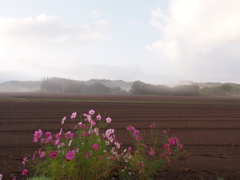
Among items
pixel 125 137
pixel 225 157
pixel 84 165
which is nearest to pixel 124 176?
pixel 84 165

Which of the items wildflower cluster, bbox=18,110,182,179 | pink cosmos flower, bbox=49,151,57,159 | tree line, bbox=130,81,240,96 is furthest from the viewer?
tree line, bbox=130,81,240,96

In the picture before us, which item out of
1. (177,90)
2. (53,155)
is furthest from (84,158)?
(177,90)

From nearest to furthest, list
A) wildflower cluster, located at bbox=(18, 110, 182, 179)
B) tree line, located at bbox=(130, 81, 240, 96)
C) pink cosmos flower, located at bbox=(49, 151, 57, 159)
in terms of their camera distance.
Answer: pink cosmos flower, located at bbox=(49, 151, 57, 159)
wildflower cluster, located at bbox=(18, 110, 182, 179)
tree line, located at bbox=(130, 81, 240, 96)

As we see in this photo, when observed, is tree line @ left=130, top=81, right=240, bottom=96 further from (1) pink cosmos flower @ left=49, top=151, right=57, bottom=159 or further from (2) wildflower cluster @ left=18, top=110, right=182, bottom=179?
(1) pink cosmos flower @ left=49, top=151, right=57, bottom=159

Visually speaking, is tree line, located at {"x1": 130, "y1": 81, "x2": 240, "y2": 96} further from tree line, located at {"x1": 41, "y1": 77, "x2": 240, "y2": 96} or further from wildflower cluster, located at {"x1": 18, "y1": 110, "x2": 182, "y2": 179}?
wildflower cluster, located at {"x1": 18, "y1": 110, "x2": 182, "y2": 179}

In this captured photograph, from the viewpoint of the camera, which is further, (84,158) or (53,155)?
(84,158)

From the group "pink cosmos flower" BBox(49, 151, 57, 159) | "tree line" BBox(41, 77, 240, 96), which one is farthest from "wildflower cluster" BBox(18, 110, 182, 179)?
"tree line" BBox(41, 77, 240, 96)

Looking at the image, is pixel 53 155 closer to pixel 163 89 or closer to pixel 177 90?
pixel 177 90

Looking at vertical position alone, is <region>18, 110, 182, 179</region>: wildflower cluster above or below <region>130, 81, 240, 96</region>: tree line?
below

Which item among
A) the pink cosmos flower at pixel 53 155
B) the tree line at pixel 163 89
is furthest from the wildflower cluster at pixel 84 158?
the tree line at pixel 163 89

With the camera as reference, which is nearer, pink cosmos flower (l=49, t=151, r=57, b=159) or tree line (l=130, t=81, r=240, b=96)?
pink cosmos flower (l=49, t=151, r=57, b=159)

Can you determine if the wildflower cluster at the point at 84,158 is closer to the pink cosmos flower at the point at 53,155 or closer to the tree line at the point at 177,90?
the pink cosmos flower at the point at 53,155

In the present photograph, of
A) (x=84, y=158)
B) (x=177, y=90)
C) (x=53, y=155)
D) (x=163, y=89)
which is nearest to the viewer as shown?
(x=53, y=155)

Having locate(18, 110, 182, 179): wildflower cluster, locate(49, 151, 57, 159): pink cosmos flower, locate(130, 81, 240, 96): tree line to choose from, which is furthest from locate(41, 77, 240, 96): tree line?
locate(49, 151, 57, 159): pink cosmos flower
